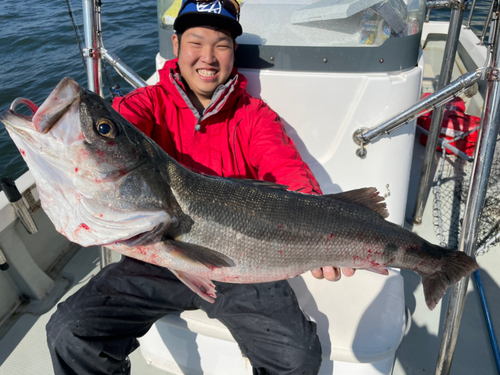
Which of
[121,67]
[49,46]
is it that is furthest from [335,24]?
[49,46]

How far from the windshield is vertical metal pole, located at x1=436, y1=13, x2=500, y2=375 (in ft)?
2.52

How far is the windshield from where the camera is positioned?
2.63 metres

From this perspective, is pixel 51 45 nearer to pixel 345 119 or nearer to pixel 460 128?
pixel 345 119

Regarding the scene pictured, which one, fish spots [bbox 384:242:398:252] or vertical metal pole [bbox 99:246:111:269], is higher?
fish spots [bbox 384:242:398:252]

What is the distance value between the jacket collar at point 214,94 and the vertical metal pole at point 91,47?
17.6 inches

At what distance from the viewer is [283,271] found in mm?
1845

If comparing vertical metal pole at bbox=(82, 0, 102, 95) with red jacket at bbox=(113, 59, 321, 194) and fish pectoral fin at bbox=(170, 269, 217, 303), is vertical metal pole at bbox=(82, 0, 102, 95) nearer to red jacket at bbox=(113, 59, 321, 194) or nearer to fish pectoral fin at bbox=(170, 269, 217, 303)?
red jacket at bbox=(113, 59, 321, 194)

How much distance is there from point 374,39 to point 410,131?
0.76m

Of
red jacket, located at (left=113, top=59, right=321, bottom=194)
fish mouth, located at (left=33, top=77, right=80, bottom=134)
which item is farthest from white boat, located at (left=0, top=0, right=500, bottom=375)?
fish mouth, located at (left=33, top=77, right=80, bottom=134)

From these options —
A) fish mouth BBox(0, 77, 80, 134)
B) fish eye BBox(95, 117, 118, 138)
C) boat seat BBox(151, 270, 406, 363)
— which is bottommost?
boat seat BBox(151, 270, 406, 363)

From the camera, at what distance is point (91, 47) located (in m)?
2.45

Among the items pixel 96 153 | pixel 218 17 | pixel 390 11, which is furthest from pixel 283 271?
pixel 390 11

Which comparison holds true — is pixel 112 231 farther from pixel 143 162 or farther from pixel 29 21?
pixel 29 21

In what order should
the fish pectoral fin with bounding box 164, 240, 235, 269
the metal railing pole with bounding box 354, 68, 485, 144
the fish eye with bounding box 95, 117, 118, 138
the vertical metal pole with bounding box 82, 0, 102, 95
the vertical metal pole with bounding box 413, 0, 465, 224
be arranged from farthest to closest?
the vertical metal pole with bounding box 413, 0, 465, 224, the vertical metal pole with bounding box 82, 0, 102, 95, the metal railing pole with bounding box 354, 68, 485, 144, the fish pectoral fin with bounding box 164, 240, 235, 269, the fish eye with bounding box 95, 117, 118, 138
